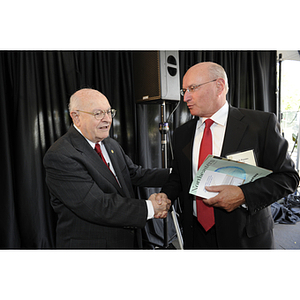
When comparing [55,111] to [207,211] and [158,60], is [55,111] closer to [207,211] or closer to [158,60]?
[158,60]

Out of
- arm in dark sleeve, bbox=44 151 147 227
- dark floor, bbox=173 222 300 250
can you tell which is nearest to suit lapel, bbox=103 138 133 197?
arm in dark sleeve, bbox=44 151 147 227

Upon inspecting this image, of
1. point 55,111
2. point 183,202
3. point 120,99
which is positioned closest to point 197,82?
point 183,202

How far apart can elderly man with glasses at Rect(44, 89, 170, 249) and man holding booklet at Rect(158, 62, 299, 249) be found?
0.35 m

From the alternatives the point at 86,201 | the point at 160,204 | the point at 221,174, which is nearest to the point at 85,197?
the point at 86,201

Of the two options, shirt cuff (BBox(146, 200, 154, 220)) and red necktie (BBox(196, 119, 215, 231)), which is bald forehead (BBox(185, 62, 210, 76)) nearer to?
red necktie (BBox(196, 119, 215, 231))

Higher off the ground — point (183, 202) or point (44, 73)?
point (44, 73)

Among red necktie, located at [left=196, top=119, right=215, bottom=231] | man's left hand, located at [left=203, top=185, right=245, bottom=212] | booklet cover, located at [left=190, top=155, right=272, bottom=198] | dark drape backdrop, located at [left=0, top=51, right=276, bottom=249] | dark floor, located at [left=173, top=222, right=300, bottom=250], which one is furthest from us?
dark floor, located at [left=173, top=222, right=300, bottom=250]

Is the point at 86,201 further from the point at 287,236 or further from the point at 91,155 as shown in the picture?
the point at 287,236

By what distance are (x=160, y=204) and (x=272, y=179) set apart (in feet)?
2.52

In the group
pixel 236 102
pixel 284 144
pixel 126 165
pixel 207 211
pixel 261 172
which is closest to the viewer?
pixel 261 172

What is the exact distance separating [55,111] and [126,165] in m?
1.32

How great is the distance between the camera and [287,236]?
3.12 metres

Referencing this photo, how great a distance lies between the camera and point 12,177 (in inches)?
98.7

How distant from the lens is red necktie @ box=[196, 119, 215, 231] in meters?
1.37
